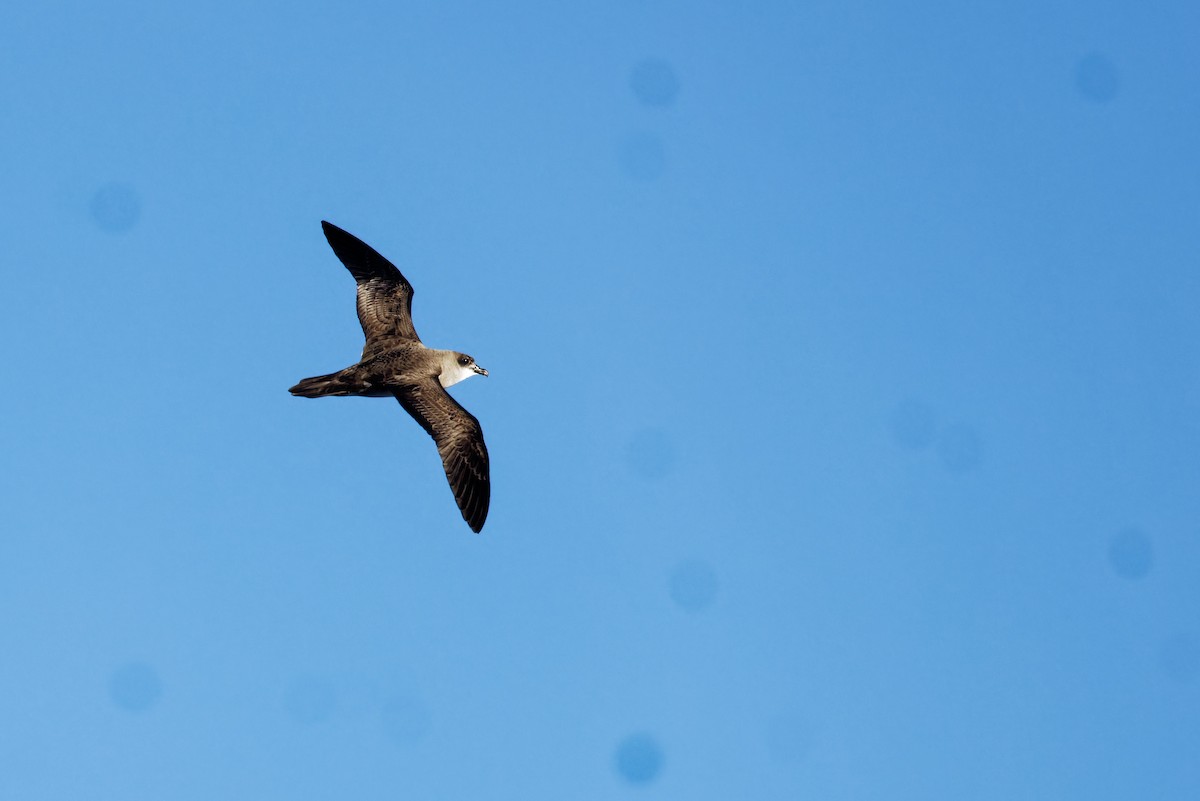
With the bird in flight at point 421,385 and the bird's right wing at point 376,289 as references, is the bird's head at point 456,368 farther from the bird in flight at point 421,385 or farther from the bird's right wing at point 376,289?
the bird's right wing at point 376,289

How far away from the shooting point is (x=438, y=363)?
2517 cm

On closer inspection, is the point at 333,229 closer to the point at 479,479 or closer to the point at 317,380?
the point at 317,380

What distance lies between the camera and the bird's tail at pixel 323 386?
23.2m

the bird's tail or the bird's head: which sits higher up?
the bird's head

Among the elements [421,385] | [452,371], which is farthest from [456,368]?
[421,385]

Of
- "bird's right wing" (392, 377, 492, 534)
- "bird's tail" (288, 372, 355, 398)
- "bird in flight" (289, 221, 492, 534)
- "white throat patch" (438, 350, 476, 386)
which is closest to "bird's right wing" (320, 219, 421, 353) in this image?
"bird in flight" (289, 221, 492, 534)

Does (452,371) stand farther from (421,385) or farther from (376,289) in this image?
(376,289)

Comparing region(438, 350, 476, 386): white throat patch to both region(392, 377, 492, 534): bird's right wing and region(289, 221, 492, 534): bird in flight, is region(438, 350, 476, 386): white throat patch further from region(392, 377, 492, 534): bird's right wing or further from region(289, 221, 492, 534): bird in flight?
region(392, 377, 492, 534): bird's right wing

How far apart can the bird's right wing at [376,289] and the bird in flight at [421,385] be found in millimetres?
20

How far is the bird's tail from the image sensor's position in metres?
23.2

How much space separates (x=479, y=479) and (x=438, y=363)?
256cm

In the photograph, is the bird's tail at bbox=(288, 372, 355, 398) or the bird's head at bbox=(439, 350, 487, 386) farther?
the bird's head at bbox=(439, 350, 487, 386)

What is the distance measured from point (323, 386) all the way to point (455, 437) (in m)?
2.57

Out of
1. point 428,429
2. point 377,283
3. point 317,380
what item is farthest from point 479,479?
point 377,283
